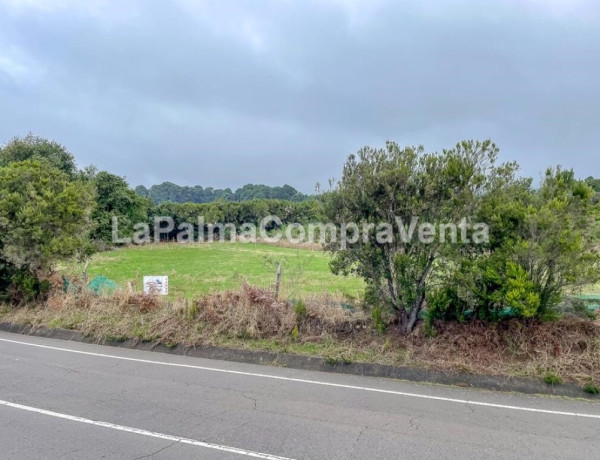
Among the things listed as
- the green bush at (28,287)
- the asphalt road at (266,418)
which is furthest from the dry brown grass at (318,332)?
the asphalt road at (266,418)

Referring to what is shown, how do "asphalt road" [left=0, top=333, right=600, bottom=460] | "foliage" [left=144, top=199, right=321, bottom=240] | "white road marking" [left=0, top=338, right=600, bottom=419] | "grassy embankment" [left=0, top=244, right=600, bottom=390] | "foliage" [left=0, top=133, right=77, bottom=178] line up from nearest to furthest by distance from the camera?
"asphalt road" [left=0, top=333, right=600, bottom=460]
"white road marking" [left=0, top=338, right=600, bottom=419]
"grassy embankment" [left=0, top=244, right=600, bottom=390]
"foliage" [left=0, top=133, right=77, bottom=178]
"foliage" [left=144, top=199, right=321, bottom=240]

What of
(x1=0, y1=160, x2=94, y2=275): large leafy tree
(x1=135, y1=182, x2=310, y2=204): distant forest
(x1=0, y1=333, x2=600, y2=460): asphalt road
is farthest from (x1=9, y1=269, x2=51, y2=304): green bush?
(x1=135, y1=182, x2=310, y2=204): distant forest

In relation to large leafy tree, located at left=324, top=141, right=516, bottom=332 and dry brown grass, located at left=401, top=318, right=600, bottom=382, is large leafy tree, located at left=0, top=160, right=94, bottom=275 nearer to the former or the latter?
large leafy tree, located at left=324, top=141, right=516, bottom=332

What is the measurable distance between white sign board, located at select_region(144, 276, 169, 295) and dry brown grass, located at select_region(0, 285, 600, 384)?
0.23 metres

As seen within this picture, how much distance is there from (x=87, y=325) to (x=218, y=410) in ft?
21.3

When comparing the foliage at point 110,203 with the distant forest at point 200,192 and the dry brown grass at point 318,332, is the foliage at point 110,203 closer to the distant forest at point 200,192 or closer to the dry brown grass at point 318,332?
the dry brown grass at point 318,332

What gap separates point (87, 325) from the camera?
10617mm

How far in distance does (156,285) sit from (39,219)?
161 inches

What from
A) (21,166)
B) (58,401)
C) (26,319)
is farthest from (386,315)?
(21,166)

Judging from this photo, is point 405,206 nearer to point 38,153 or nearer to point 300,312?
point 300,312

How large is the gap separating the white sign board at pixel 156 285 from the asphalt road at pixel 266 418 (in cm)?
338

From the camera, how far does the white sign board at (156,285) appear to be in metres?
11.1

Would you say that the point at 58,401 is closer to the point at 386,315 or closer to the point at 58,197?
the point at 386,315

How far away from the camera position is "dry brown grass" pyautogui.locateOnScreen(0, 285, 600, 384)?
274 inches
